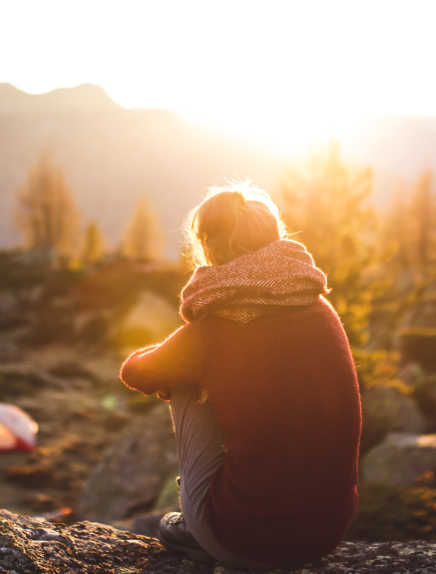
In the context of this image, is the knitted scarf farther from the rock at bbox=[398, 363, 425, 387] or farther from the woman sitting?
the rock at bbox=[398, 363, 425, 387]

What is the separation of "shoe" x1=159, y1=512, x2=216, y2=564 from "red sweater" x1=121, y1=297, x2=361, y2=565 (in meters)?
0.36

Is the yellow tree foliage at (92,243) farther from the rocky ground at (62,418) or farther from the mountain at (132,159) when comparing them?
the mountain at (132,159)

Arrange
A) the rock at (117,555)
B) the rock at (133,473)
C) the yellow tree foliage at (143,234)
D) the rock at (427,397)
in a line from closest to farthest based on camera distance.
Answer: the rock at (117,555) < the rock at (133,473) < the rock at (427,397) < the yellow tree foliage at (143,234)

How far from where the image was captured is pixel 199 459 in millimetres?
1985

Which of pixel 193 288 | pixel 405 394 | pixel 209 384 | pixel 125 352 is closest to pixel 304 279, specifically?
pixel 193 288

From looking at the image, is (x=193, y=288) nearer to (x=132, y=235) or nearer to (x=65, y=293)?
(x=65, y=293)

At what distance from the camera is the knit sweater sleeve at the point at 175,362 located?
1769 millimetres

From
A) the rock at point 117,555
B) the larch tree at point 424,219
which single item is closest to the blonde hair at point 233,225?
the rock at point 117,555

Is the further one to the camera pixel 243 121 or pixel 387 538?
pixel 243 121

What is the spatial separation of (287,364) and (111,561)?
4.70 ft

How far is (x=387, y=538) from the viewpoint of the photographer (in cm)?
324

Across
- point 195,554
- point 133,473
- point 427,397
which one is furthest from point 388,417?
point 195,554

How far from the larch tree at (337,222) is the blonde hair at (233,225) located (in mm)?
4972

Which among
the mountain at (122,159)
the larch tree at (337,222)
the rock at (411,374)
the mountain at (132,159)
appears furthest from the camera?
the mountain at (132,159)
